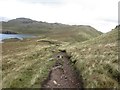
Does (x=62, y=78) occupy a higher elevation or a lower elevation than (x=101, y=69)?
lower

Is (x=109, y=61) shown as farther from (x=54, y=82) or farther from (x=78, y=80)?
(x=54, y=82)

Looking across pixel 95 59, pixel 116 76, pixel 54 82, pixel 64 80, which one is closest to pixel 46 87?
pixel 54 82

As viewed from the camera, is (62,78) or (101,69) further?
(62,78)

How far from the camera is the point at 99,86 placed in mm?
27188

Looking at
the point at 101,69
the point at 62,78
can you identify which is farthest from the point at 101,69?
the point at 62,78

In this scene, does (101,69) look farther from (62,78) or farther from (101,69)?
(62,78)

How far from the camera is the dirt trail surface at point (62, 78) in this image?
97.6 feet

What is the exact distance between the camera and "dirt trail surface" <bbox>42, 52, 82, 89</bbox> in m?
29.8

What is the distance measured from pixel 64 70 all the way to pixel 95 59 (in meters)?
6.02

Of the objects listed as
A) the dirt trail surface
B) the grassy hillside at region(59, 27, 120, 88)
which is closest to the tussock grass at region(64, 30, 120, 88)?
the grassy hillside at region(59, 27, 120, 88)

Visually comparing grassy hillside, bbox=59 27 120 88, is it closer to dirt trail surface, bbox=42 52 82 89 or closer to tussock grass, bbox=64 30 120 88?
tussock grass, bbox=64 30 120 88

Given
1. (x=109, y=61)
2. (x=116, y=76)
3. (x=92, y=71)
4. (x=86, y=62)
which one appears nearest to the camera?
(x=116, y=76)

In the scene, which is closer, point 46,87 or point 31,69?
point 46,87

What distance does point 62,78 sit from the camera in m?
33.0
